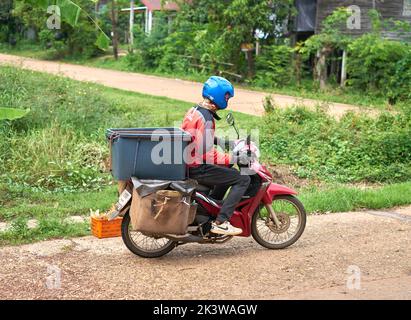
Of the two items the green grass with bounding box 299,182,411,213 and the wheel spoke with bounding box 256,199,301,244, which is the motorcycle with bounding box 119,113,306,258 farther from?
the green grass with bounding box 299,182,411,213

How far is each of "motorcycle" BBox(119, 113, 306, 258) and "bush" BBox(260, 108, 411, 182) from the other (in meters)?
3.75

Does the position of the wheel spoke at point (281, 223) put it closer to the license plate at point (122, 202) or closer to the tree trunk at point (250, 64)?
the license plate at point (122, 202)

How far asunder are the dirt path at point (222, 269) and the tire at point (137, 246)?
0.07 meters

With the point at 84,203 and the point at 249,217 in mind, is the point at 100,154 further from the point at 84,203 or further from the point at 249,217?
the point at 249,217

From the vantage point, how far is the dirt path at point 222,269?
5.83 metres

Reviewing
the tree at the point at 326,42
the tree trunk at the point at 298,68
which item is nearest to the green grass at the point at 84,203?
the tree at the point at 326,42

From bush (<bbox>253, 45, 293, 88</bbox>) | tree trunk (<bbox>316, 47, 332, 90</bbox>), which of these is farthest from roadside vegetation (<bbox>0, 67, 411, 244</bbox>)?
bush (<bbox>253, 45, 293, 88</bbox>)

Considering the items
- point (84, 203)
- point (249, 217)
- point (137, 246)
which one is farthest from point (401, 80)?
point (137, 246)

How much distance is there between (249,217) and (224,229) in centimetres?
36

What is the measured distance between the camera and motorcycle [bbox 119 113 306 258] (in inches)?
268

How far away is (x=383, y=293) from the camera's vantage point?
5.85m

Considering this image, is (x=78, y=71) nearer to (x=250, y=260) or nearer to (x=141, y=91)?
(x=141, y=91)

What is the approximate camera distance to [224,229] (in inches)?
269
